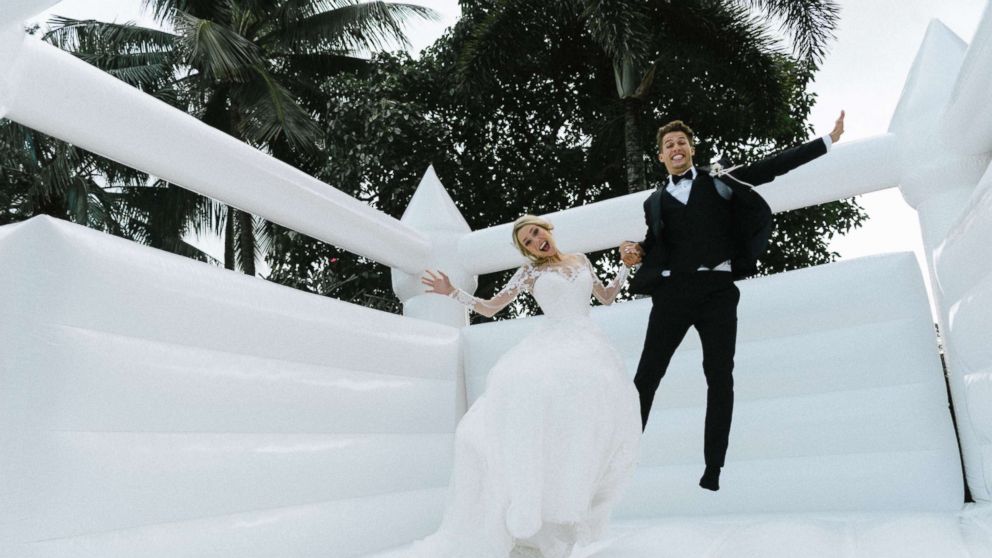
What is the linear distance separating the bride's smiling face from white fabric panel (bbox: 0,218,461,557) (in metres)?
0.91

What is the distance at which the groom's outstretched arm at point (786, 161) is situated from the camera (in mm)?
2441

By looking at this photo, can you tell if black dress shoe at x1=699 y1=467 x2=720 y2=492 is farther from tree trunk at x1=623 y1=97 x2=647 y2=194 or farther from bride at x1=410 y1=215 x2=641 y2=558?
tree trunk at x1=623 y1=97 x2=647 y2=194

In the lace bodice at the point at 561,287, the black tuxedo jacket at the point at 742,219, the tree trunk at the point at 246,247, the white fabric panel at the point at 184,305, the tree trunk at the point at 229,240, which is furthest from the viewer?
the tree trunk at the point at 229,240

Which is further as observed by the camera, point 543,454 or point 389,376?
point 389,376

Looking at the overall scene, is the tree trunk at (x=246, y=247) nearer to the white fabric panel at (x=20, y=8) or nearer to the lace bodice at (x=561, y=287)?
the lace bodice at (x=561, y=287)

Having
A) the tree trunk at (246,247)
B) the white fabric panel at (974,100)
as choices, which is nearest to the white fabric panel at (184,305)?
the white fabric panel at (974,100)

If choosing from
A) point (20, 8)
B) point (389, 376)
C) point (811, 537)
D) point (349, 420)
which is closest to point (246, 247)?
point (389, 376)

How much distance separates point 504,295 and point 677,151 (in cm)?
84

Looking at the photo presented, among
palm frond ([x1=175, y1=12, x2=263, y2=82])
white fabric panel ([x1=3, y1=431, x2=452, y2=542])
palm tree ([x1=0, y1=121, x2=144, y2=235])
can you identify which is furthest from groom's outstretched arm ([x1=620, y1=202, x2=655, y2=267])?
palm tree ([x1=0, y1=121, x2=144, y2=235])

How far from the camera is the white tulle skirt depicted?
233 cm

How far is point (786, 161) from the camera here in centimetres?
249

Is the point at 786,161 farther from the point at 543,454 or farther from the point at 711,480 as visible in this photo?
the point at 543,454

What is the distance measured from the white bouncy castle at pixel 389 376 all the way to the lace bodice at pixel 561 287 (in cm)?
84

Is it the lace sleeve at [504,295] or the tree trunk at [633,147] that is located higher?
the tree trunk at [633,147]
